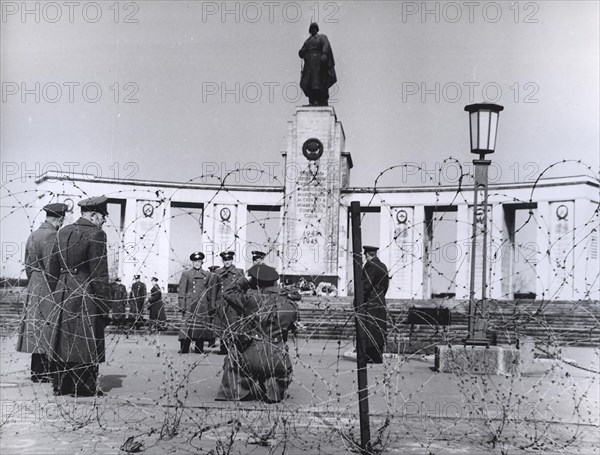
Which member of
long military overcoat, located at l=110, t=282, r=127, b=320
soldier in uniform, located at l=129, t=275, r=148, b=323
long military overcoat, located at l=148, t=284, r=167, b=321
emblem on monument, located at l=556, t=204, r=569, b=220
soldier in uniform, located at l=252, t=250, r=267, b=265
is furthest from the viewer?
emblem on monument, located at l=556, t=204, r=569, b=220

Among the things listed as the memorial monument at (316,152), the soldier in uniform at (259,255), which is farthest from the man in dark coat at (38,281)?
the memorial monument at (316,152)

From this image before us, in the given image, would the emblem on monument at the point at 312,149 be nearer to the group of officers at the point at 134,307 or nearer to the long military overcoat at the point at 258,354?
the group of officers at the point at 134,307

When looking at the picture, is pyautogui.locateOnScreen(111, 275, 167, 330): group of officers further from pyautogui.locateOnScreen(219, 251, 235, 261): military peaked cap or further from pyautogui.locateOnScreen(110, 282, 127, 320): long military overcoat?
pyautogui.locateOnScreen(219, 251, 235, 261): military peaked cap

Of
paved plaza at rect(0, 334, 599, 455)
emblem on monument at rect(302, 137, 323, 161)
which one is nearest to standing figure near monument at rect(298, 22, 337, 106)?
emblem on monument at rect(302, 137, 323, 161)

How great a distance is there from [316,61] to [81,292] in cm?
2088

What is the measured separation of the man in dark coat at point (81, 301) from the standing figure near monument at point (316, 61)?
20158 millimetres

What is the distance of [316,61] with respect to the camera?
27.0 metres

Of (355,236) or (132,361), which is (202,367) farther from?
(355,236)

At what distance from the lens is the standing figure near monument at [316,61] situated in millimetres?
26922

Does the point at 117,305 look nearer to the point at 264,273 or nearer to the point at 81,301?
the point at 81,301

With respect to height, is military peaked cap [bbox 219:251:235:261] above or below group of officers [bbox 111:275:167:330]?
above

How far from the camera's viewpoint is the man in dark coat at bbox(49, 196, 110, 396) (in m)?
7.37

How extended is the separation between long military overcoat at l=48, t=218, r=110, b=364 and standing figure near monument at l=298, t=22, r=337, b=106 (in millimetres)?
20281

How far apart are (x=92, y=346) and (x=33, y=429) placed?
5.64 feet
